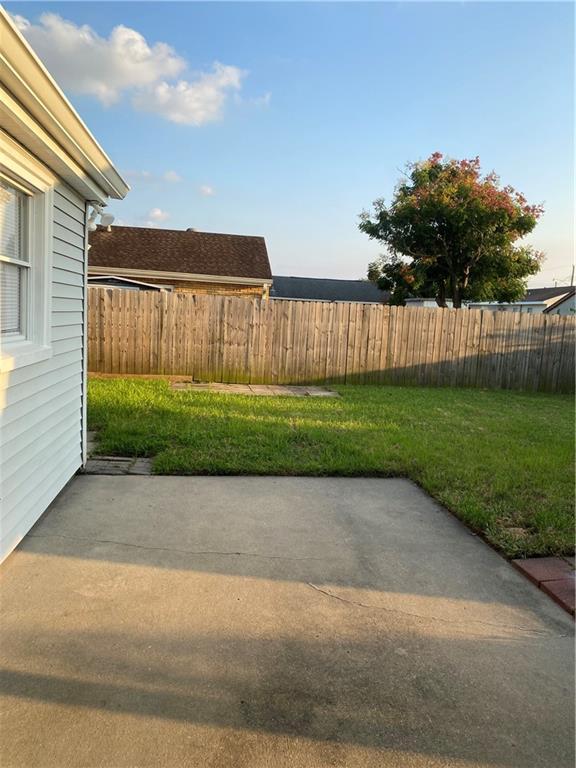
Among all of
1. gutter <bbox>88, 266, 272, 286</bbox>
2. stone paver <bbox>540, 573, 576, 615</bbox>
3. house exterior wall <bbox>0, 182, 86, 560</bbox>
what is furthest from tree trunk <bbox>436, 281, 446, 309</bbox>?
stone paver <bbox>540, 573, 576, 615</bbox>

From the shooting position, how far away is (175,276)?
619 inches

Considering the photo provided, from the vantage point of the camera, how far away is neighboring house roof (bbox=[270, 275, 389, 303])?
3005 centimetres

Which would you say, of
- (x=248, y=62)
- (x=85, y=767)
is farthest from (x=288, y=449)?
(x=248, y=62)

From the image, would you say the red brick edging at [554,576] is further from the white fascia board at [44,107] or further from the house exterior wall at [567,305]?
the house exterior wall at [567,305]

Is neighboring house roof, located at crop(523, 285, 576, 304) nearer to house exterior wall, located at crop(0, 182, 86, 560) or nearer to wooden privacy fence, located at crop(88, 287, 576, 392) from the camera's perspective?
wooden privacy fence, located at crop(88, 287, 576, 392)

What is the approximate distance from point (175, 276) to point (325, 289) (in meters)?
16.7

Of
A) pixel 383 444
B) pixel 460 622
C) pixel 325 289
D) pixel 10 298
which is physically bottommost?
pixel 460 622

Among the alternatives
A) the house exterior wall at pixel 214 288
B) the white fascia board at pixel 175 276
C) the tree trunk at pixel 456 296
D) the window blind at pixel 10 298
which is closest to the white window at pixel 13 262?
the window blind at pixel 10 298

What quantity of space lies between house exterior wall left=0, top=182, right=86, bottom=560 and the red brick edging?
299cm

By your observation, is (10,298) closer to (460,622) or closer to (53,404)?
(53,404)

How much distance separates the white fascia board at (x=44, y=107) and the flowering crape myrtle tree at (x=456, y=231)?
16.5 meters

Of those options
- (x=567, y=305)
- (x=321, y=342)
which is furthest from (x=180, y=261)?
(x=567, y=305)

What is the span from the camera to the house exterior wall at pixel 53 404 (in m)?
2.89

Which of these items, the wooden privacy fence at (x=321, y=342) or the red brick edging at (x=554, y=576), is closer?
the red brick edging at (x=554, y=576)
